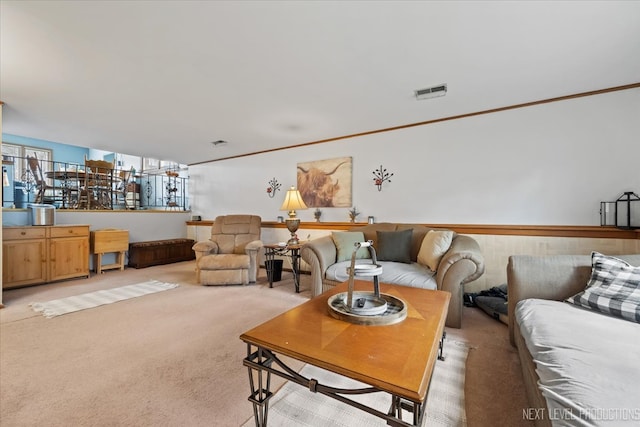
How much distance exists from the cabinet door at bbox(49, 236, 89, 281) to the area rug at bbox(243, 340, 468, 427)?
452 cm

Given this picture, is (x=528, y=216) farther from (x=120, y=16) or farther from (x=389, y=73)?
(x=120, y=16)

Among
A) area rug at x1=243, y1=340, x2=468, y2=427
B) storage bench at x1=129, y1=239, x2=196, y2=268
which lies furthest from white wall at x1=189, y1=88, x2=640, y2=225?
storage bench at x1=129, y1=239, x2=196, y2=268

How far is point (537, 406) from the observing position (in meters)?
1.08

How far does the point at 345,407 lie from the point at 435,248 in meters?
1.80

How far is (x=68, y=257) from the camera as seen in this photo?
4.09 m

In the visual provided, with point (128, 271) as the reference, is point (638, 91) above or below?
above

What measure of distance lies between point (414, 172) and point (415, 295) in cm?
231

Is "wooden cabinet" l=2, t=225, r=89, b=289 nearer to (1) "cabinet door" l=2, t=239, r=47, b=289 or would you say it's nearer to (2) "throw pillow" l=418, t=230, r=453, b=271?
(1) "cabinet door" l=2, t=239, r=47, b=289

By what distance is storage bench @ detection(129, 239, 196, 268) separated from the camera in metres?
5.05

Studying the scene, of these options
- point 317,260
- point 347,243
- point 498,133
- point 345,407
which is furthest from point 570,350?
point 498,133

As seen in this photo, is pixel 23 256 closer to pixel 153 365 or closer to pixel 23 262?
pixel 23 262

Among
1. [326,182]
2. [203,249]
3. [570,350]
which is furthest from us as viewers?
[326,182]

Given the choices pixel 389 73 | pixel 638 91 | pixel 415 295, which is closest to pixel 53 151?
pixel 389 73

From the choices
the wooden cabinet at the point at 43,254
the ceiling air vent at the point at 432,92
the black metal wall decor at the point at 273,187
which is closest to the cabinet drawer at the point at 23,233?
the wooden cabinet at the point at 43,254
